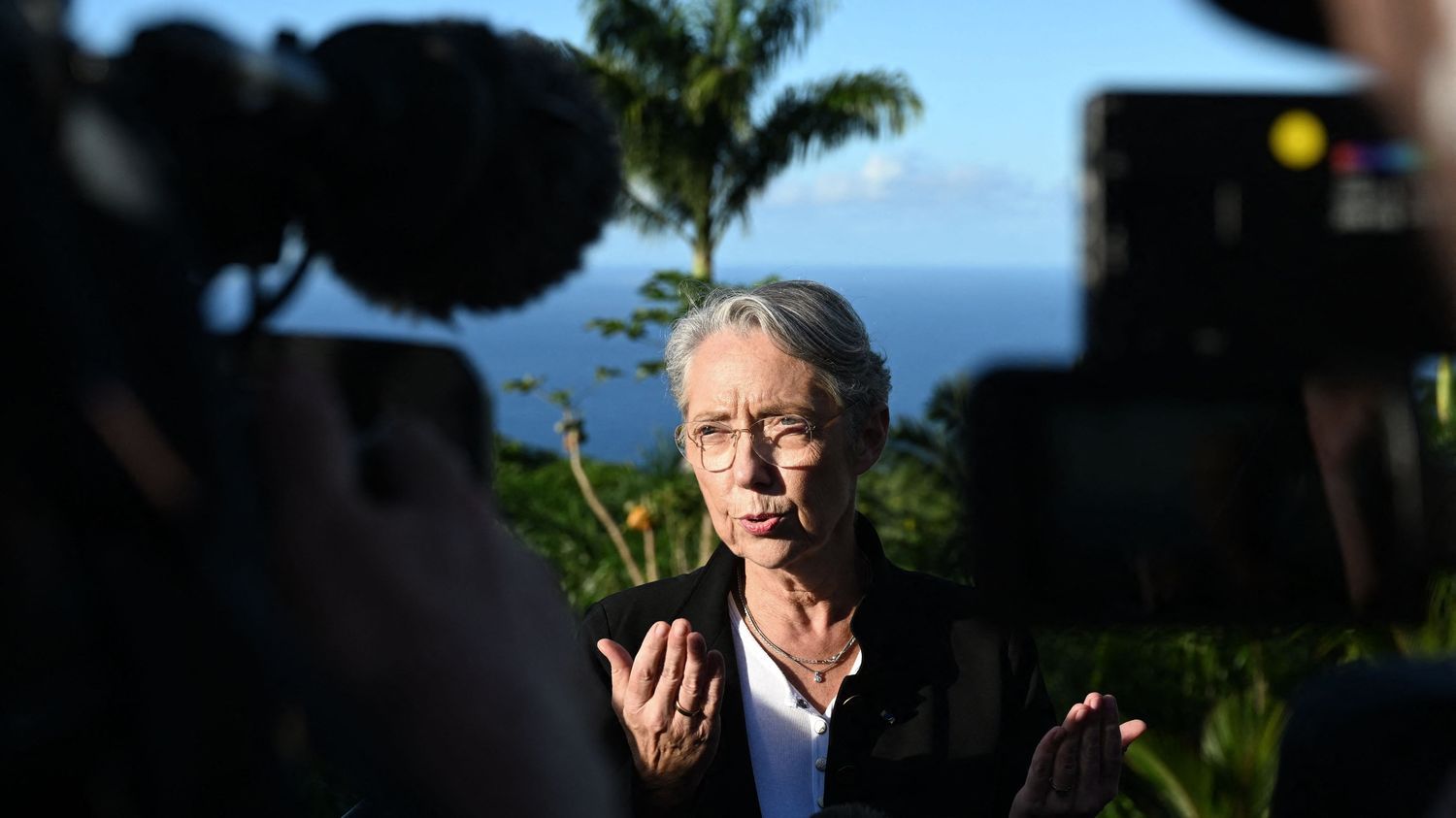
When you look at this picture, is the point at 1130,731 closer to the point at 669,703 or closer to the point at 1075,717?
the point at 1075,717

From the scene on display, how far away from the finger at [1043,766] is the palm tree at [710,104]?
31.3ft

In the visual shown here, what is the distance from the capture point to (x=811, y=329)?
9.91 ft

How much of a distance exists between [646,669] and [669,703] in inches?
3.0

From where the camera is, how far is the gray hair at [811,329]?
3021 millimetres

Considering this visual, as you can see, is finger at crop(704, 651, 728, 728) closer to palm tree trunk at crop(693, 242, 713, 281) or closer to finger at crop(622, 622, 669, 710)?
finger at crop(622, 622, 669, 710)

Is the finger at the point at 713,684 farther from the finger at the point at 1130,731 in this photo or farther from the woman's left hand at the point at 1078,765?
the finger at the point at 1130,731

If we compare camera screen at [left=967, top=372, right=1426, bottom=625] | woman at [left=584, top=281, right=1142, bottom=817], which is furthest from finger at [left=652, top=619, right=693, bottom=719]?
camera screen at [left=967, top=372, right=1426, bottom=625]

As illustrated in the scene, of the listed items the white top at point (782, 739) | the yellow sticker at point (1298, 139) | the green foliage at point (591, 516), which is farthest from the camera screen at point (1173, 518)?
the green foliage at point (591, 516)

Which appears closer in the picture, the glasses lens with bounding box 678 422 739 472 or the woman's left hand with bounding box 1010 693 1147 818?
the woman's left hand with bounding box 1010 693 1147 818

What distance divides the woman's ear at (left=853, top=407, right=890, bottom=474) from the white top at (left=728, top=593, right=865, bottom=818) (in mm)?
424

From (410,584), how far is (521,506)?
7.87 meters

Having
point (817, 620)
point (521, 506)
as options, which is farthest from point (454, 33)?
point (521, 506)

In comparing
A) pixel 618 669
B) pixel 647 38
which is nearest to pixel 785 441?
pixel 618 669

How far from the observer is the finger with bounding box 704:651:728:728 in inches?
98.6
